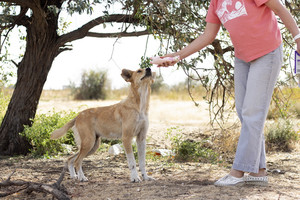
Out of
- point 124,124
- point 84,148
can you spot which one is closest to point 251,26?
point 124,124

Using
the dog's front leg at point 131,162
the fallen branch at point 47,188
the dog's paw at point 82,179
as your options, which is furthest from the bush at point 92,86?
the fallen branch at point 47,188

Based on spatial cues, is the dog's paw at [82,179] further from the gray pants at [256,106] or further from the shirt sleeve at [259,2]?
the shirt sleeve at [259,2]

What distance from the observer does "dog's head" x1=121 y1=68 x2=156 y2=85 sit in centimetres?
533

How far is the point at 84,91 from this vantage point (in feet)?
72.3

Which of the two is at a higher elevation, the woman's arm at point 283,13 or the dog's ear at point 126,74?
the woman's arm at point 283,13

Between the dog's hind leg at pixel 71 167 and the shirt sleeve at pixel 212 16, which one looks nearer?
the shirt sleeve at pixel 212 16

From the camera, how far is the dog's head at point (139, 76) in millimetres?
5328

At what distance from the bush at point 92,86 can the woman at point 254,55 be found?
17874 mm

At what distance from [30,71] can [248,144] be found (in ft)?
17.7

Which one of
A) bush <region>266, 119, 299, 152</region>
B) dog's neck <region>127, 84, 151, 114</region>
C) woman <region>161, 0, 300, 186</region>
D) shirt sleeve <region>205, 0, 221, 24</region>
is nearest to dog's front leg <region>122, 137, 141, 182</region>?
dog's neck <region>127, 84, 151, 114</region>

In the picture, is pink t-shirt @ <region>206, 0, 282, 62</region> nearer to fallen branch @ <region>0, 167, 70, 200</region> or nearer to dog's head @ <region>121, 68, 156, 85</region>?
dog's head @ <region>121, 68, 156, 85</region>

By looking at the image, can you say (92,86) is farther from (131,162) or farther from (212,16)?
(212,16)

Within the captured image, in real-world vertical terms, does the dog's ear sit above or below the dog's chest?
above

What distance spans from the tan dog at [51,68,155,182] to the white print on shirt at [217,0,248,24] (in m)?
1.40
